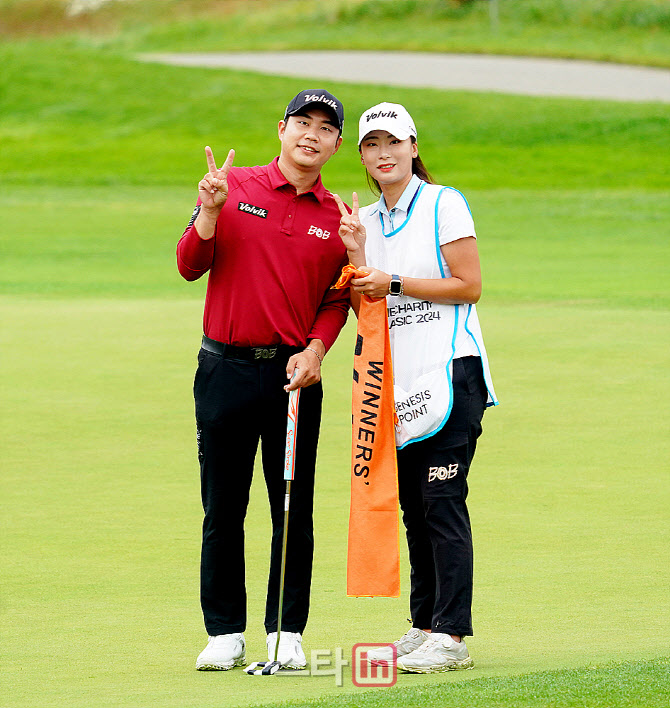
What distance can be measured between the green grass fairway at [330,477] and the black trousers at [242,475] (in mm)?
179

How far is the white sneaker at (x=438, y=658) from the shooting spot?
15.6ft

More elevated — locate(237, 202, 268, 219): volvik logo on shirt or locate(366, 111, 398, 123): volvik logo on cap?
locate(366, 111, 398, 123): volvik logo on cap

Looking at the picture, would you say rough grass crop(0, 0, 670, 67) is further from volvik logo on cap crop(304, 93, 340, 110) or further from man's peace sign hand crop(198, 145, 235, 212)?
man's peace sign hand crop(198, 145, 235, 212)

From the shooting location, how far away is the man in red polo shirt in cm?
492

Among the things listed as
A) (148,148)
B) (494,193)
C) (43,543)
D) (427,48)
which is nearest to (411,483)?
(43,543)

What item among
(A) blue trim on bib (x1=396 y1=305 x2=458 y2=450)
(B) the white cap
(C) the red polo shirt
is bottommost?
(A) blue trim on bib (x1=396 y1=305 x2=458 y2=450)

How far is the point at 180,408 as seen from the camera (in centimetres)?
954

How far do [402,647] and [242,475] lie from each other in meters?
0.78

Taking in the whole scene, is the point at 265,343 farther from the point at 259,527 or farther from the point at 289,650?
the point at 259,527

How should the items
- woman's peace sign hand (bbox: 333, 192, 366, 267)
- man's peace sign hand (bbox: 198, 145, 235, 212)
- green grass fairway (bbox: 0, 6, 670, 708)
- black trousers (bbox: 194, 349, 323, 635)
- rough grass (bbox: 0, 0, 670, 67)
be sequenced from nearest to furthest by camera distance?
green grass fairway (bbox: 0, 6, 670, 708), man's peace sign hand (bbox: 198, 145, 235, 212), woman's peace sign hand (bbox: 333, 192, 366, 267), black trousers (bbox: 194, 349, 323, 635), rough grass (bbox: 0, 0, 670, 67)

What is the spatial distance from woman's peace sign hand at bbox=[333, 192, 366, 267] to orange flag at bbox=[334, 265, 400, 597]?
0.22ft

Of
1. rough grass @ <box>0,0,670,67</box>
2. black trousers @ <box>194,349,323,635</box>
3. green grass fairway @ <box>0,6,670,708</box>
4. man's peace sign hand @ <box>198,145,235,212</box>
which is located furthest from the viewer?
rough grass @ <box>0,0,670,67</box>

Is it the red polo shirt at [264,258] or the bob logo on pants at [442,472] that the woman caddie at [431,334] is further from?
the red polo shirt at [264,258]

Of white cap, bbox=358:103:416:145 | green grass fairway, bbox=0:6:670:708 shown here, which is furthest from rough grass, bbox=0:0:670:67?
white cap, bbox=358:103:416:145
